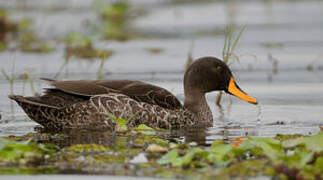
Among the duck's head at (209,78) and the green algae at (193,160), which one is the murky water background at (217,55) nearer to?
the duck's head at (209,78)

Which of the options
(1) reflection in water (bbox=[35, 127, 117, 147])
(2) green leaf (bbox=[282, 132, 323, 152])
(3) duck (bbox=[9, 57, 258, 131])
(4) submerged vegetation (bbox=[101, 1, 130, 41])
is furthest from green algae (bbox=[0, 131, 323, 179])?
(4) submerged vegetation (bbox=[101, 1, 130, 41])

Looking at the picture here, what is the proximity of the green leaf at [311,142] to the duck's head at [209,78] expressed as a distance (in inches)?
107

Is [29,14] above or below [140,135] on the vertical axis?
above

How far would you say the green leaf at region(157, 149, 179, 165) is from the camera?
658cm

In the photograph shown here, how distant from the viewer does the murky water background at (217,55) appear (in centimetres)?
981

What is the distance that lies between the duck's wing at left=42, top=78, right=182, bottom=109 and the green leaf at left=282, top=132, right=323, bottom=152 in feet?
8.62

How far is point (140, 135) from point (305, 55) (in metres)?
7.27

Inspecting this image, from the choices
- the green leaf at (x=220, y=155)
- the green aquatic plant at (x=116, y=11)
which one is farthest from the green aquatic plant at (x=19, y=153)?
the green aquatic plant at (x=116, y=11)

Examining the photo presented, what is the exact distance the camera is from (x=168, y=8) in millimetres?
23781

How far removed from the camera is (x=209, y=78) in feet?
31.9

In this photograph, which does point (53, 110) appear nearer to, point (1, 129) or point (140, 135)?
point (1, 129)

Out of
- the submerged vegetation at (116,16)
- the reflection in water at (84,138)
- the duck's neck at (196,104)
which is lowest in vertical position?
the reflection in water at (84,138)

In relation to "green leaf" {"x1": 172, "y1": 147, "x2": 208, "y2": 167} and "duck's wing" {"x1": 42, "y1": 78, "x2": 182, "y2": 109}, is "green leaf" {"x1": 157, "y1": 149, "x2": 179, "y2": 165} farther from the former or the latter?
"duck's wing" {"x1": 42, "y1": 78, "x2": 182, "y2": 109}

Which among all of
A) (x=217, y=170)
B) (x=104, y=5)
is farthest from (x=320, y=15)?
(x=217, y=170)
